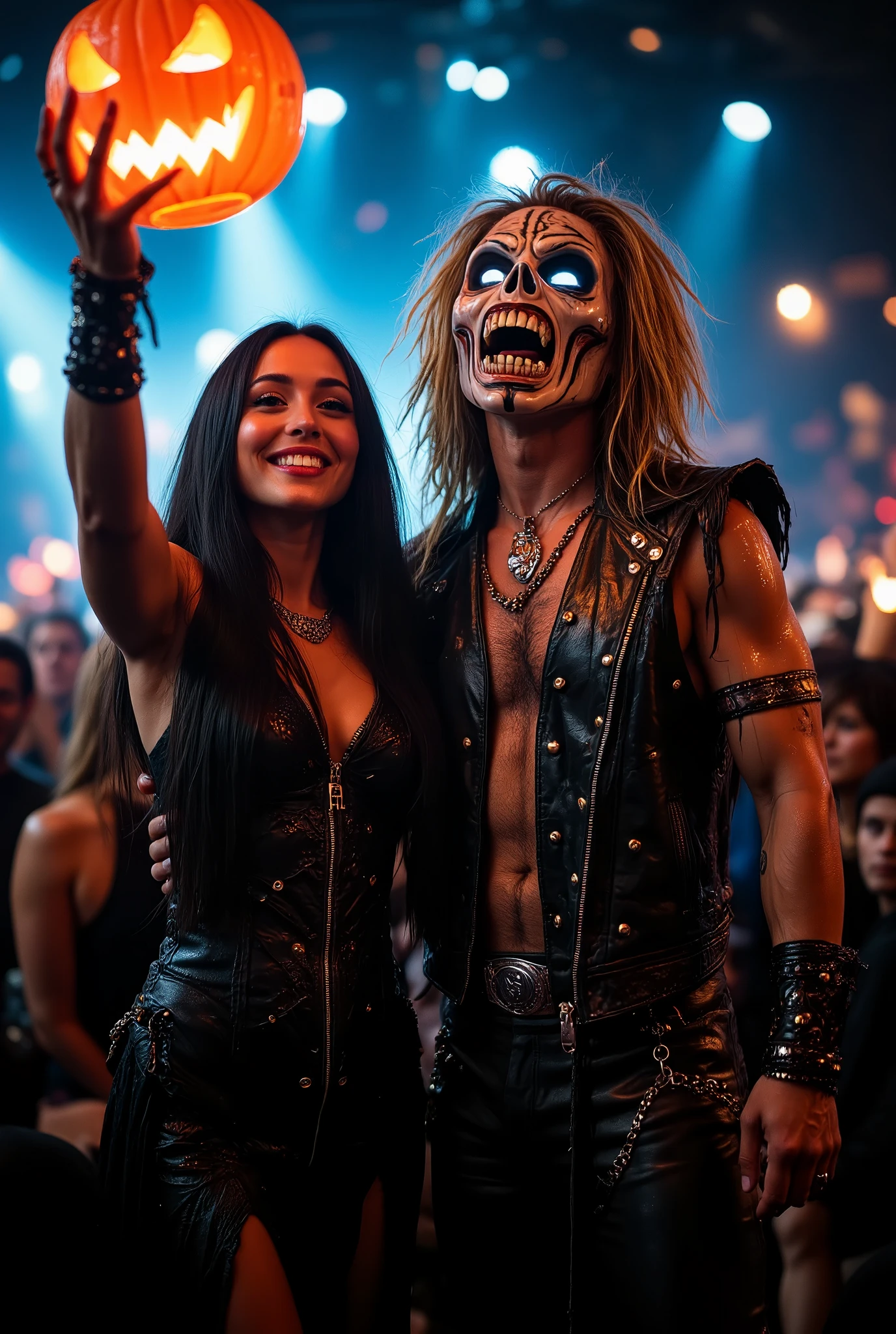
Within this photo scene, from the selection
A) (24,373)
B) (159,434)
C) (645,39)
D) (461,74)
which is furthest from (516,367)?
(24,373)

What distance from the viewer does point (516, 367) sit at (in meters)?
2.43

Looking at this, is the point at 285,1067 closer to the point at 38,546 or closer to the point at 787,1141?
the point at 787,1141

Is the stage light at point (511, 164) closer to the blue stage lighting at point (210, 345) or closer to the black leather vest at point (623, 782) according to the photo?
the blue stage lighting at point (210, 345)

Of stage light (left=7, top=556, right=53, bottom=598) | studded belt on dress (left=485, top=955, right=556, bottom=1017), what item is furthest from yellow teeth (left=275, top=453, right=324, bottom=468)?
stage light (left=7, top=556, right=53, bottom=598)

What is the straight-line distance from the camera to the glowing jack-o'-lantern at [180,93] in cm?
243

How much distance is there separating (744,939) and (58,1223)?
118 inches

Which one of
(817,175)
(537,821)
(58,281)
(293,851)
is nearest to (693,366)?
(537,821)

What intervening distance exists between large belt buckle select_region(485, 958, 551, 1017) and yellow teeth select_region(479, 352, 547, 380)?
3.88 feet

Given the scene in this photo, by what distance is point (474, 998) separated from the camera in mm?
2369

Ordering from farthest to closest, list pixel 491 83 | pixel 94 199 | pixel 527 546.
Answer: pixel 491 83 < pixel 527 546 < pixel 94 199

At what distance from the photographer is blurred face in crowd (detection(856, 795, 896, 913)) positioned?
11.0ft

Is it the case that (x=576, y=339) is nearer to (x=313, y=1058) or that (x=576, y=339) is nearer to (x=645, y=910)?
(x=645, y=910)

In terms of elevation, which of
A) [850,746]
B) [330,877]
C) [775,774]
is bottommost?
[330,877]

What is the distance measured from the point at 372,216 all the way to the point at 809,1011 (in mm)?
9519
